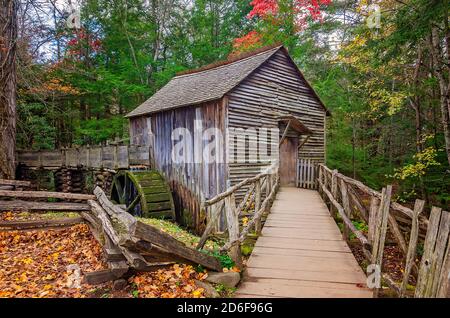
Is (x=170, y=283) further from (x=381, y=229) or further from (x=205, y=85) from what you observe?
(x=205, y=85)

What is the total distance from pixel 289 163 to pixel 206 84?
5456 mm

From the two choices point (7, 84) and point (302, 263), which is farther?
point (7, 84)

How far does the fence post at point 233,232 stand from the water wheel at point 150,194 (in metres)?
8.09

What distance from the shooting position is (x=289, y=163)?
13914 mm

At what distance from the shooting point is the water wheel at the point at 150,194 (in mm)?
12156

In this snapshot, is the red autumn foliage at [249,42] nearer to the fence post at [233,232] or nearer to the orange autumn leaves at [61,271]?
the orange autumn leaves at [61,271]

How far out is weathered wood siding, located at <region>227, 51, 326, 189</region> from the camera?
1161 centimetres

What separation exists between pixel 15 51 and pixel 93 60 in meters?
14.4

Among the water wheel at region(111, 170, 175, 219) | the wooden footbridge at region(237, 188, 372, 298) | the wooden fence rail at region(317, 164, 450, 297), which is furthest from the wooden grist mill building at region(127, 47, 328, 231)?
the wooden fence rail at region(317, 164, 450, 297)

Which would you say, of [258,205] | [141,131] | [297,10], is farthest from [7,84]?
[297,10]

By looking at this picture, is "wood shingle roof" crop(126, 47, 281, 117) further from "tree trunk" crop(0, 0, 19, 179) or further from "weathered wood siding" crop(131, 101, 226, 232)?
"tree trunk" crop(0, 0, 19, 179)

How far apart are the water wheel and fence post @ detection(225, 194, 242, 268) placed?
8.09 meters

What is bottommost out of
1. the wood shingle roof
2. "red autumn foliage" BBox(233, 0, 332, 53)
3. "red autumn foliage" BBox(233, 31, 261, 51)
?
the wood shingle roof
